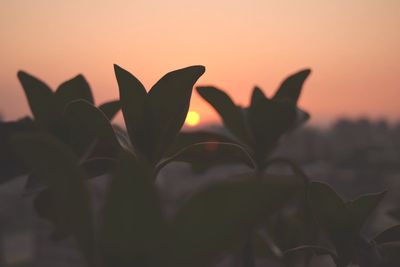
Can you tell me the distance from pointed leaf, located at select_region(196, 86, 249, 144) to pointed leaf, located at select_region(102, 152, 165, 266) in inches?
10.4

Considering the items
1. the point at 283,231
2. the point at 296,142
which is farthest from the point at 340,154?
the point at 283,231

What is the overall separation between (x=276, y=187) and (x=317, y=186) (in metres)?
0.22

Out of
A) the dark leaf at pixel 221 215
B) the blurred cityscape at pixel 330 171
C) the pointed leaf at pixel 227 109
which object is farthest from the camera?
the blurred cityscape at pixel 330 171

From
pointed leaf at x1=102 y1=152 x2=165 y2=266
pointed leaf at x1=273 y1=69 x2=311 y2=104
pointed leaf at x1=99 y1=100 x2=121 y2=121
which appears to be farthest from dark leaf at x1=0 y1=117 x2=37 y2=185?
pointed leaf at x1=273 y1=69 x2=311 y2=104

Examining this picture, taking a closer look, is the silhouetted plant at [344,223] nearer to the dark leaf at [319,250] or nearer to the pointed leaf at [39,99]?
the dark leaf at [319,250]

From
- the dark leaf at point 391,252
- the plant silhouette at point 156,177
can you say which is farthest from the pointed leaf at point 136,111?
the dark leaf at point 391,252

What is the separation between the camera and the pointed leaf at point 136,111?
0.40m

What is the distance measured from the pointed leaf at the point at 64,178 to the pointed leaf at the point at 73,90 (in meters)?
0.24

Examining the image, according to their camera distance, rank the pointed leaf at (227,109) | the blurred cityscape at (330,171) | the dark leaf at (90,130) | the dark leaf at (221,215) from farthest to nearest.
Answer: the blurred cityscape at (330,171), the pointed leaf at (227,109), the dark leaf at (90,130), the dark leaf at (221,215)

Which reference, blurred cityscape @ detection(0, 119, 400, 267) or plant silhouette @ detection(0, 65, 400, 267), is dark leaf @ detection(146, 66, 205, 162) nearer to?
plant silhouette @ detection(0, 65, 400, 267)

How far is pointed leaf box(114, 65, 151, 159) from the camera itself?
404 mm

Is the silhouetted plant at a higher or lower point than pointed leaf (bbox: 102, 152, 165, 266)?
lower

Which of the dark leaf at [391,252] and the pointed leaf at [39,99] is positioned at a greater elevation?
the pointed leaf at [39,99]

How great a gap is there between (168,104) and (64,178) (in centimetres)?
19
